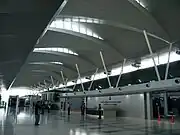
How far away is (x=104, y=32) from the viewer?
27578mm

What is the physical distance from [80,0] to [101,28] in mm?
8632

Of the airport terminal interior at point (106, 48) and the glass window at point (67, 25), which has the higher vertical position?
the glass window at point (67, 25)

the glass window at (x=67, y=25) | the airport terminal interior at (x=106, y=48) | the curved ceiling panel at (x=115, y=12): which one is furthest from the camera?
the glass window at (x=67, y=25)

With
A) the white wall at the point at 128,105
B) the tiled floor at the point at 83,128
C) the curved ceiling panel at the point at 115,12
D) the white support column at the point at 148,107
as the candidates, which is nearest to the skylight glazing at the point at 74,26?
the curved ceiling panel at the point at 115,12

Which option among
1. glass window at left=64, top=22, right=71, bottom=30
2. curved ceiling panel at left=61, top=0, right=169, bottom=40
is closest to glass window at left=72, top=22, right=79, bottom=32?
glass window at left=64, top=22, right=71, bottom=30

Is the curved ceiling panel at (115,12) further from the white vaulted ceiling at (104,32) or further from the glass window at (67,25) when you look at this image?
the glass window at (67,25)

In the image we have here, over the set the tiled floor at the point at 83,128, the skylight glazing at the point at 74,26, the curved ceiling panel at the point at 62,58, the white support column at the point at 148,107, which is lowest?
the tiled floor at the point at 83,128

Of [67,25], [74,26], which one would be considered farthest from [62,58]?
[67,25]

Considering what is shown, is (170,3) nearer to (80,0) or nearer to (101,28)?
(80,0)

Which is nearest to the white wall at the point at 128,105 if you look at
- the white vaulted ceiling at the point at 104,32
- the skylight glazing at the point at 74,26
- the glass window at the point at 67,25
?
the white vaulted ceiling at the point at 104,32

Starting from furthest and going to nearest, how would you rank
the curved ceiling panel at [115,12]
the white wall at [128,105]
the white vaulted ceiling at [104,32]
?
the white wall at [128,105] < the white vaulted ceiling at [104,32] < the curved ceiling panel at [115,12]

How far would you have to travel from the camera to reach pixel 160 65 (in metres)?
30.6

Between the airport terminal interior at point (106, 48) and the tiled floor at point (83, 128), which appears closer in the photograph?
the airport terminal interior at point (106, 48)

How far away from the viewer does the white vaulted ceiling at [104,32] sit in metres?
19.5
